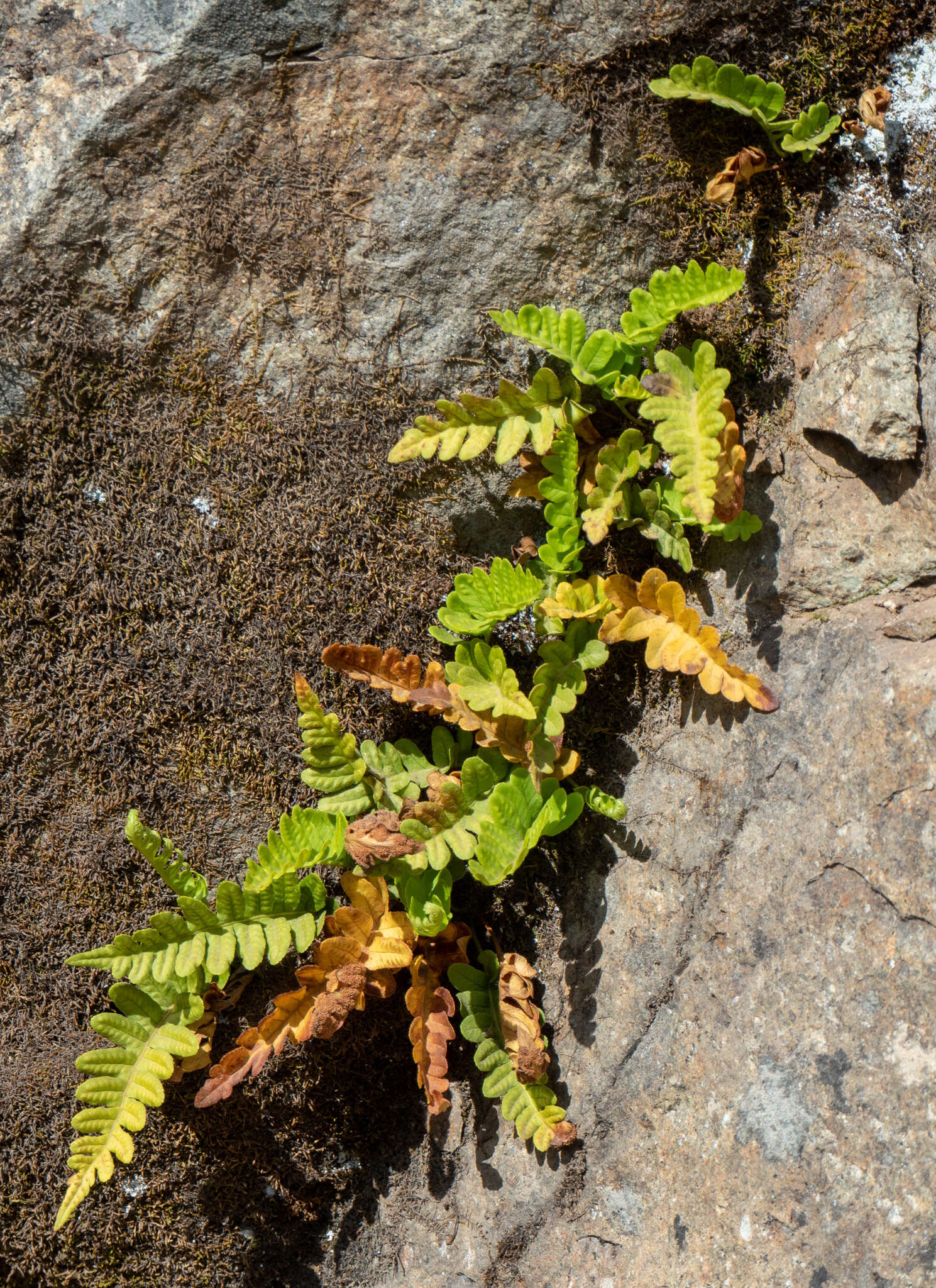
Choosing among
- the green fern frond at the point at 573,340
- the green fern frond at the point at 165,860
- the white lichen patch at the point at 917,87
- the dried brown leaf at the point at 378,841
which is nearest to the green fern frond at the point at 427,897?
the dried brown leaf at the point at 378,841

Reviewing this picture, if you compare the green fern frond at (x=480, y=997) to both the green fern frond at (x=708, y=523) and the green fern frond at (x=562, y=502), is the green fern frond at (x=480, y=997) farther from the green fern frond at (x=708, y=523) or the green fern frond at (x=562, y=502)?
the green fern frond at (x=708, y=523)

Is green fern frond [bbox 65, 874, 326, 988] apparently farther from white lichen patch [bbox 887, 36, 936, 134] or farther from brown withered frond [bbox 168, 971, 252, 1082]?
white lichen patch [bbox 887, 36, 936, 134]

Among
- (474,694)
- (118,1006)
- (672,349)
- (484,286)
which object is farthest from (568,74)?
(118,1006)

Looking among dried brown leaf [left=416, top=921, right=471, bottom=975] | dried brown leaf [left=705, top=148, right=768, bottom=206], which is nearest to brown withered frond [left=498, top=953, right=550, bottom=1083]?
dried brown leaf [left=416, top=921, right=471, bottom=975]

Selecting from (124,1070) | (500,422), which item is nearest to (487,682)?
(500,422)

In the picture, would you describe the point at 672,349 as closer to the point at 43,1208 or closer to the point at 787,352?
the point at 787,352
